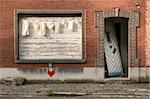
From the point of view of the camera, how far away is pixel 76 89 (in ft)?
59.6

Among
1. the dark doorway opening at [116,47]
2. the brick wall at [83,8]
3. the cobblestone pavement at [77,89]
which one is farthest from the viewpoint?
the dark doorway opening at [116,47]

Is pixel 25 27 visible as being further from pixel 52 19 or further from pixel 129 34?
pixel 129 34

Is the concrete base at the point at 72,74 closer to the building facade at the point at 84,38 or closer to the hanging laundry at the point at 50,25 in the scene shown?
the building facade at the point at 84,38

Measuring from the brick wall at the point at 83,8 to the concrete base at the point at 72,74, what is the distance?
31cm

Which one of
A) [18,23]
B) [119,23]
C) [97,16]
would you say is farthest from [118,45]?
[18,23]

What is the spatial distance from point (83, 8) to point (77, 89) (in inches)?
157

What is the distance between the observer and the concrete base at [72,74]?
20.3 m

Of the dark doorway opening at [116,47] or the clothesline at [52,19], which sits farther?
the dark doorway opening at [116,47]

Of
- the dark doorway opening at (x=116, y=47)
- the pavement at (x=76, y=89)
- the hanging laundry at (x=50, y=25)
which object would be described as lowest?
the pavement at (x=76, y=89)

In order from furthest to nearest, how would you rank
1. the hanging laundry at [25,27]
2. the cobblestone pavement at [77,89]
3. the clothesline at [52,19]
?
the clothesline at [52,19] → the hanging laundry at [25,27] → the cobblestone pavement at [77,89]

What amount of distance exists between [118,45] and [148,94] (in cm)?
536

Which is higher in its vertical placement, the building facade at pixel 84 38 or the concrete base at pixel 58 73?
the building facade at pixel 84 38

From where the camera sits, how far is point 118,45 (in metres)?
22.1

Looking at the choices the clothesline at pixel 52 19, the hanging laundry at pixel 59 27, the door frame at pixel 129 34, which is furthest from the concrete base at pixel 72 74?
the clothesline at pixel 52 19
